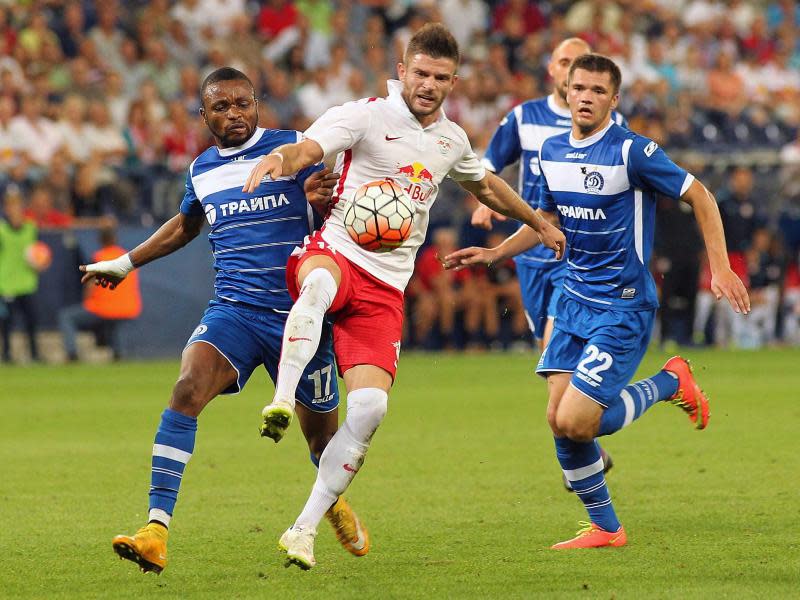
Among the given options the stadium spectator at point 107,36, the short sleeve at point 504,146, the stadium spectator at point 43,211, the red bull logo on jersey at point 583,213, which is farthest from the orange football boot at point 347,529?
the stadium spectator at point 107,36

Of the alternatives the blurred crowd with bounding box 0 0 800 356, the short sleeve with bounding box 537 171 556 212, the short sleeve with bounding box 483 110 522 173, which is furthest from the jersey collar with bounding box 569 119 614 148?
the blurred crowd with bounding box 0 0 800 356

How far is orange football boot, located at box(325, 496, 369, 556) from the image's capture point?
666 centimetres

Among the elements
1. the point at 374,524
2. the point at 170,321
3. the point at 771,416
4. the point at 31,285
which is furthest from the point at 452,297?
the point at 374,524

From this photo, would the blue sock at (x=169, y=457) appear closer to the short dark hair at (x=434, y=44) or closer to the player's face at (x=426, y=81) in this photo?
the player's face at (x=426, y=81)

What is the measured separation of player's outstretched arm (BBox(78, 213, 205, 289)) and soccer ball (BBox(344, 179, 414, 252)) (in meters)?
1.04

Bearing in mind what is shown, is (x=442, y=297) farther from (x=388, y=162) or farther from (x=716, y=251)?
(x=388, y=162)

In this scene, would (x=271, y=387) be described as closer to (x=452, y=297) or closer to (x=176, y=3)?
(x=452, y=297)

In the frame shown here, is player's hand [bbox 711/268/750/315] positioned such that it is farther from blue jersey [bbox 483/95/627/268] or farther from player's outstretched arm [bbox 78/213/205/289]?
blue jersey [bbox 483/95/627/268]

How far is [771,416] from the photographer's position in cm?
1229

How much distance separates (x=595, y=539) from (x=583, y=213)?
1.63m

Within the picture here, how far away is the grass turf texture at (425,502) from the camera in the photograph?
612cm

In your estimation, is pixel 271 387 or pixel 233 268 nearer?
pixel 233 268

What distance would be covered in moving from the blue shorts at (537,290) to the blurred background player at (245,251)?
8.90ft

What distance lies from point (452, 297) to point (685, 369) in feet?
40.0
